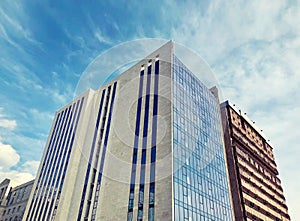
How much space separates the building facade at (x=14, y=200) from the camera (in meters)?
67.9

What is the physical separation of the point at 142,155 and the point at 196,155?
9.70 metres

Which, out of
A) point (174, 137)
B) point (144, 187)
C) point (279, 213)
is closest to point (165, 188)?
point (144, 187)

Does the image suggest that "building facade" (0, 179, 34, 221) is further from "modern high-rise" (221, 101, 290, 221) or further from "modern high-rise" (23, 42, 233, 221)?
"modern high-rise" (221, 101, 290, 221)

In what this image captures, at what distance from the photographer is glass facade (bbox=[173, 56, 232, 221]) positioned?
36912 mm

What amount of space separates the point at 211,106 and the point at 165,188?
2838 cm

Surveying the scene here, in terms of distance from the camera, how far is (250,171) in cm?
6112


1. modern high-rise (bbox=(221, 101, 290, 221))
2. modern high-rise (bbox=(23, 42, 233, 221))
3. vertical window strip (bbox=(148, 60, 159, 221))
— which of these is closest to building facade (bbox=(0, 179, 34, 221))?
modern high-rise (bbox=(23, 42, 233, 221))

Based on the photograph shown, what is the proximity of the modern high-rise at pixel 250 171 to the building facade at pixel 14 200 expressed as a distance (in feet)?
180

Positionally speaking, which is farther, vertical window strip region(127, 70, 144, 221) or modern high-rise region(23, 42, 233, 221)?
vertical window strip region(127, 70, 144, 221)

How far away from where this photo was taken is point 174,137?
129ft

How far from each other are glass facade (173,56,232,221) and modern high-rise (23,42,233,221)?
0.15 meters

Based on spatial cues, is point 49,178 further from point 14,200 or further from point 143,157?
point 143,157

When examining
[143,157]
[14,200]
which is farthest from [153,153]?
[14,200]

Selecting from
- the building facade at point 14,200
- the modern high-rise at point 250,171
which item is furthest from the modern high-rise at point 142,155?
the building facade at point 14,200
